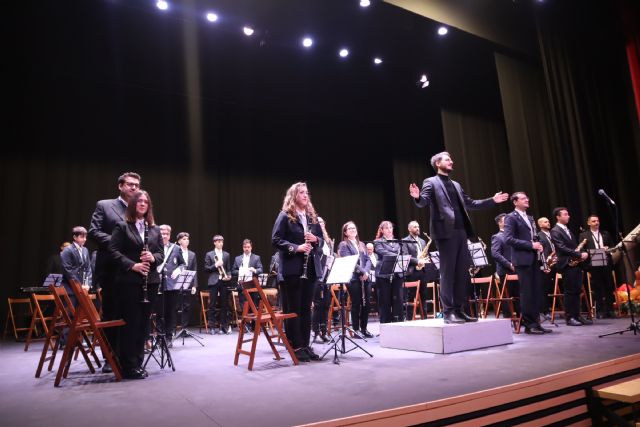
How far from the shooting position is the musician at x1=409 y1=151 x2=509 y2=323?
185 inches

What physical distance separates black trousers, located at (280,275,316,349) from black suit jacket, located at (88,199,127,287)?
163 centimetres

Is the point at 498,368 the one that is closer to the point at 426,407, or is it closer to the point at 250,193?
the point at 426,407

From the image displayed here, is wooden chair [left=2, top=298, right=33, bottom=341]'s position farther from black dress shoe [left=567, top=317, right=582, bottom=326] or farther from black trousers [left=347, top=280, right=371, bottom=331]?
black dress shoe [left=567, top=317, right=582, bottom=326]

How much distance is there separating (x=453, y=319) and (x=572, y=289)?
2.95 meters

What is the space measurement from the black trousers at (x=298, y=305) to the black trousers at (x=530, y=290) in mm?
2767

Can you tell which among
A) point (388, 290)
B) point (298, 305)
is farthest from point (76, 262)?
point (388, 290)

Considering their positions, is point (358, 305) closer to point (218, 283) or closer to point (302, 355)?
point (302, 355)

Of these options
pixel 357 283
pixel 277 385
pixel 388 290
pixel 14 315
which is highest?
pixel 357 283

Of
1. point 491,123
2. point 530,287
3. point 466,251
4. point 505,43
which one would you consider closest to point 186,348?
point 466,251

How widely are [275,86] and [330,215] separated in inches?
157

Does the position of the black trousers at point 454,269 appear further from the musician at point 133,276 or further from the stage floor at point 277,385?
the musician at point 133,276

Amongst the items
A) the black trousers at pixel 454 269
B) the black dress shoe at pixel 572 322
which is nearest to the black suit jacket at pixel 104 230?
the black trousers at pixel 454 269

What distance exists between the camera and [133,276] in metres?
4.00

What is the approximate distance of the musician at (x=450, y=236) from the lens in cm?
470
